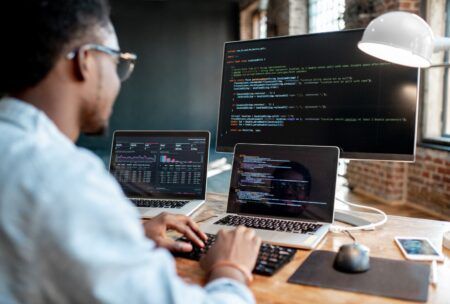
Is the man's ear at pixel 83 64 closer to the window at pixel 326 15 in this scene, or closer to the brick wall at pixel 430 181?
the brick wall at pixel 430 181

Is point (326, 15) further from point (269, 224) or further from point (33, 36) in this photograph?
point (33, 36)

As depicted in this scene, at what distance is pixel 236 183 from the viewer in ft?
4.82

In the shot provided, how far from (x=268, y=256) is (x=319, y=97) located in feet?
2.09

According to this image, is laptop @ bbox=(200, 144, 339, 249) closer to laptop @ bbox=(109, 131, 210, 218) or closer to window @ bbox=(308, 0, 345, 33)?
laptop @ bbox=(109, 131, 210, 218)

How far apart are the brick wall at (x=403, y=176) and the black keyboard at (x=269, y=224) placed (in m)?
3.01

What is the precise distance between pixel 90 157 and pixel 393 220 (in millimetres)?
A: 1120

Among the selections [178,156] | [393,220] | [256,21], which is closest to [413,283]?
[393,220]

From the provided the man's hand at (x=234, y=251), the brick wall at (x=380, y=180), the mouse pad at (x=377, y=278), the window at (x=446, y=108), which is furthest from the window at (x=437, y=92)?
the man's hand at (x=234, y=251)

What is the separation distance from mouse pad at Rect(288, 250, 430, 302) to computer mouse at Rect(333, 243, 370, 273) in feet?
0.04

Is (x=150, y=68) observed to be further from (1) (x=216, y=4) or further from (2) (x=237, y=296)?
(2) (x=237, y=296)

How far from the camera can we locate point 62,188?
1.83 feet

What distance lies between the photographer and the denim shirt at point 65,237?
546 millimetres

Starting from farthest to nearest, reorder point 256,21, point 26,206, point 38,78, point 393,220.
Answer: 1. point 256,21
2. point 393,220
3. point 38,78
4. point 26,206

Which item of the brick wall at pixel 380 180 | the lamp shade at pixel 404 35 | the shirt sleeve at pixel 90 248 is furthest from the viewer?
the brick wall at pixel 380 180
